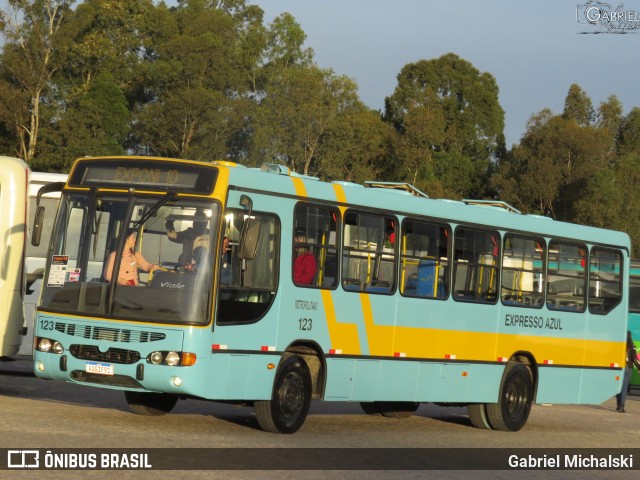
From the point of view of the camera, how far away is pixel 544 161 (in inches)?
3711

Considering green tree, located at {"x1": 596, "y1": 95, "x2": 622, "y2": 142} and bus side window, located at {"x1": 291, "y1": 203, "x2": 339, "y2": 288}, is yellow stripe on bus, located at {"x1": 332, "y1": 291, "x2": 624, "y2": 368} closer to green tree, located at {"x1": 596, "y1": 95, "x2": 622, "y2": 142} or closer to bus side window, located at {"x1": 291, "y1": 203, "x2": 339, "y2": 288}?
bus side window, located at {"x1": 291, "y1": 203, "x2": 339, "y2": 288}

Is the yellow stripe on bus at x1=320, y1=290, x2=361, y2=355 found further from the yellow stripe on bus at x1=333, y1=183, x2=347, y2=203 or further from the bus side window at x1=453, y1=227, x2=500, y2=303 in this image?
the bus side window at x1=453, y1=227, x2=500, y2=303

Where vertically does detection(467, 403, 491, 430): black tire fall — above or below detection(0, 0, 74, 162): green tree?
below

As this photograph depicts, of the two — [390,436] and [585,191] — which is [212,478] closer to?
[390,436]

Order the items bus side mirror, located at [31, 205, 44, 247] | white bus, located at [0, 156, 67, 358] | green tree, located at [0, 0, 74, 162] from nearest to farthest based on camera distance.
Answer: bus side mirror, located at [31, 205, 44, 247]
white bus, located at [0, 156, 67, 358]
green tree, located at [0, 0, 74, 162]

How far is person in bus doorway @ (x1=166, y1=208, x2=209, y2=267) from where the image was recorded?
14.0 m

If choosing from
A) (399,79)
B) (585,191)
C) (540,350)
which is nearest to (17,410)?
(540,350)

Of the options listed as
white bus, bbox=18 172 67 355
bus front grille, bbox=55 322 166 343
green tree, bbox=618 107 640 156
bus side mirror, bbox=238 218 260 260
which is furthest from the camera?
green tree, bbox=618 107 640 156

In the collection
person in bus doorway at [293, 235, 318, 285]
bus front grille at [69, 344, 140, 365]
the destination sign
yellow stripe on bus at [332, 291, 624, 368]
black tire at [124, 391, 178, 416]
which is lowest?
black tire at [124, 391, 178, 416]

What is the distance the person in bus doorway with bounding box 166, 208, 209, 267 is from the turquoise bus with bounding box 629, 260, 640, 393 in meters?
22.5

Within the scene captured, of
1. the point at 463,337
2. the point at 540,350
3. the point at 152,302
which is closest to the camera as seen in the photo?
the point at 152,302

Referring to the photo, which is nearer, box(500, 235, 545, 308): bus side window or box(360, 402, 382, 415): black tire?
box(500, 235, 545, 308): bus side window

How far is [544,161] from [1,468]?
8571 cm

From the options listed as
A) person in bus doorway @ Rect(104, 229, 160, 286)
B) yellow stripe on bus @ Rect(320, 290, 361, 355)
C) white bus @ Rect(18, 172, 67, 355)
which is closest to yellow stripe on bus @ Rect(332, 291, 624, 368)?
yellow stripe on bus @ Rect(320, 290, 361, 355)
